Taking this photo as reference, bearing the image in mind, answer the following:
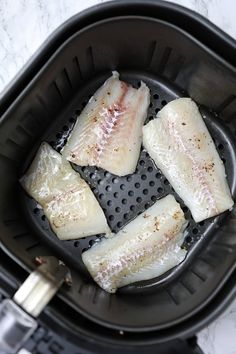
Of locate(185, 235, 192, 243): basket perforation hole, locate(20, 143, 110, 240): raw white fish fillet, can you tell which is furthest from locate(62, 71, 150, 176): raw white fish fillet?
locate(185, 235, 192, 243): basket perforation hole

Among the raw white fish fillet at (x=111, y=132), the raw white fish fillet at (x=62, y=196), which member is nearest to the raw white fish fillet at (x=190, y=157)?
the raw white fish fillet at (x=111, y=132)

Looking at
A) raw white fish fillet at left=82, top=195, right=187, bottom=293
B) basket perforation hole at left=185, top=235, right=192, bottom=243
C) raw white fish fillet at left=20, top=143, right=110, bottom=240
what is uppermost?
raw white fish fillet at left=20, top=143, right=110, bottom=240

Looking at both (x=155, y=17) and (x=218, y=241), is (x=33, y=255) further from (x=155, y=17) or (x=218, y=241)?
(x=155, y=17)

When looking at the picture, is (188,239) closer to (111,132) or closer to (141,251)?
(141,251)

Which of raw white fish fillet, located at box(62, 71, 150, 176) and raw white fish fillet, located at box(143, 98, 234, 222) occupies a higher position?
raw white fish fillet, located at box(62, 71, 150, 176)

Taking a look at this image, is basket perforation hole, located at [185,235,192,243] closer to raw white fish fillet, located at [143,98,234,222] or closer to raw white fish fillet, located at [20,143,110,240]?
→ raw white fish fillet, located at [143,98,234,222]

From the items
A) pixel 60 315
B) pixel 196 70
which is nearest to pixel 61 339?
pixel 60 315
